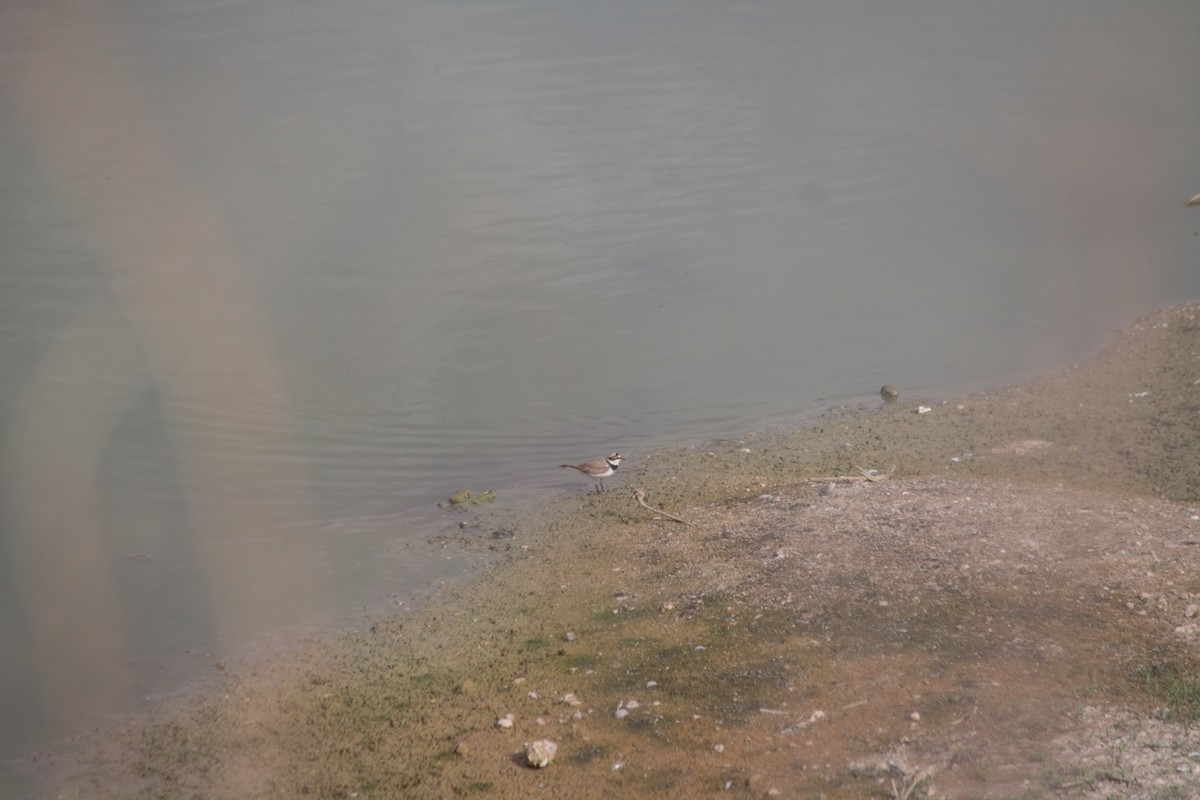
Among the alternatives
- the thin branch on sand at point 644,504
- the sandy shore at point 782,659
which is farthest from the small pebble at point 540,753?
the thin branch on sand at point 644,504

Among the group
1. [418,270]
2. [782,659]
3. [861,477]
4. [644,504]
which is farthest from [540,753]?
[418,270]

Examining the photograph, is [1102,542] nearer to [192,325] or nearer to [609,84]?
[192,325]

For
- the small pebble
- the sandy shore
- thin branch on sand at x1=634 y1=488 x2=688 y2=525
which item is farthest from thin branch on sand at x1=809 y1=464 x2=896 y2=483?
the small pebble

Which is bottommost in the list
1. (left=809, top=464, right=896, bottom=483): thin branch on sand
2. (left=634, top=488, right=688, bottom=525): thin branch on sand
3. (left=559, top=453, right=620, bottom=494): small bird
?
(left=634, top=488, right=688, bottom=525): thin branch on sand

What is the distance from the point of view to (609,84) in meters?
10.4

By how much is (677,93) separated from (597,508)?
6064 mm

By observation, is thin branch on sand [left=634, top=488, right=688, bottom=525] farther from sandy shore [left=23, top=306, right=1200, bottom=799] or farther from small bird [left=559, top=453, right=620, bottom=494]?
small bird [left=559, top=453, right=620, bottom=494]

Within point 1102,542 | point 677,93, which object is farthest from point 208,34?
point 1102,542

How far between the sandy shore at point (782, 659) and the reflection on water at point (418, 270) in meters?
0.57

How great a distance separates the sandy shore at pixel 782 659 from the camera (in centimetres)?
320

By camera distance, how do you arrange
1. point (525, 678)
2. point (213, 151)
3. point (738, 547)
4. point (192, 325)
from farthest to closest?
point (213, 151)
point (192, 325)
point (738, 547)
point (525, 678)

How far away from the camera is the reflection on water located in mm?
5395

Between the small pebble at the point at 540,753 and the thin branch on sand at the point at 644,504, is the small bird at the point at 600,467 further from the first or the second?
the small pebble at the point at 540,753

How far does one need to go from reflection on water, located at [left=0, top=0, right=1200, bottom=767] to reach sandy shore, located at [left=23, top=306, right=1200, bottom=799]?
22.6 inches
